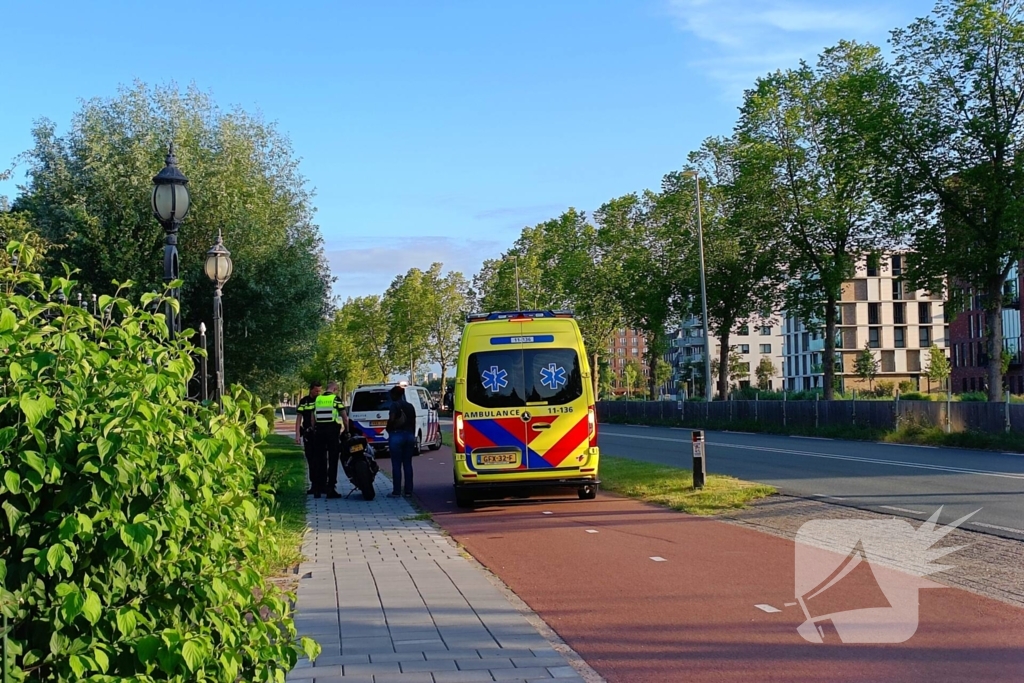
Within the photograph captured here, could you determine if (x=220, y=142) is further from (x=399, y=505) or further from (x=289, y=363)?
(x=399, y=505)

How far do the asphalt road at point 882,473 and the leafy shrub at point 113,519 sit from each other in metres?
9.67

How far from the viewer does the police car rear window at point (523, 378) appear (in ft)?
48.7

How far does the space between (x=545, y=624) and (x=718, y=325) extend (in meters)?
52.8

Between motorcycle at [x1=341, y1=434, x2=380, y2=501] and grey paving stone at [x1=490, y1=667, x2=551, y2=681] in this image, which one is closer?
grey paving stone at [x1=490, y1=667, x2=551, y2=681]

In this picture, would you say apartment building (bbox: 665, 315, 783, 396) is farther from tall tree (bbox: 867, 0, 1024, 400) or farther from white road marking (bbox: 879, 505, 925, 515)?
white road marking (bbox: 879, 505, 925, 515)

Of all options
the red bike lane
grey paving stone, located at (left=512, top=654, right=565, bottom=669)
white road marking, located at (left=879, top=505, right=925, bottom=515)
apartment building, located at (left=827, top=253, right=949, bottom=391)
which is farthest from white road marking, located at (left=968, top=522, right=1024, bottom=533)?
apartment building, located at (left=827, top=253, right=949, bottom=391)

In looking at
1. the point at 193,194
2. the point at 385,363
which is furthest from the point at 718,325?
the point at 385,363

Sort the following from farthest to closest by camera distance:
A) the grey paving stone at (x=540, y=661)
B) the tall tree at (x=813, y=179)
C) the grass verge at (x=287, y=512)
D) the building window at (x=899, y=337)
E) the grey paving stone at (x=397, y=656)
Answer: the building window at (x=899, y=337), the tall tree at (x=813, y=179), the grass verge at (x=287, y=512), the grey paving stone at (x=397, y=656), the grey paving stone at (x=540, y=661)

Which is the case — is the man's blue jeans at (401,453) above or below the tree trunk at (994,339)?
below

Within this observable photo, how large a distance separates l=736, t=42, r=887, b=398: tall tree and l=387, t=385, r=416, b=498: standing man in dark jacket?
111ft

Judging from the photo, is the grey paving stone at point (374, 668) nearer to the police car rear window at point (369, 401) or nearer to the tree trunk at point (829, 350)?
the police car rear window at point (369, 401)

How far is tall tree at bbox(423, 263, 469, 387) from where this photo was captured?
98125 millimetres

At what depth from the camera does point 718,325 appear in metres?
58.9

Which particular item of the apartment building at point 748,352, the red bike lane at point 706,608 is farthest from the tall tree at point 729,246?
the apartment building at point 748,352
